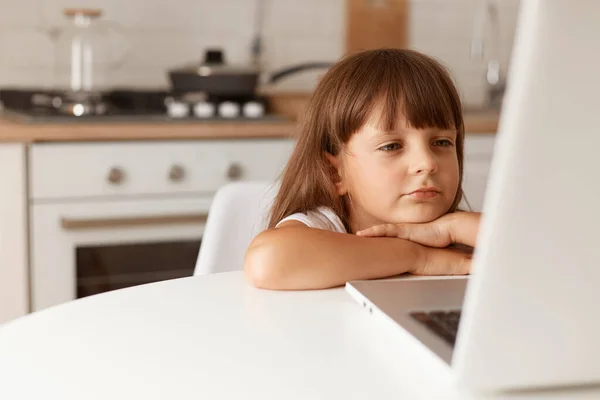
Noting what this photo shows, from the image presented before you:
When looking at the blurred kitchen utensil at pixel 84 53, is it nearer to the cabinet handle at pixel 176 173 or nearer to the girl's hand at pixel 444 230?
the cabinet handle at pixel 176 173

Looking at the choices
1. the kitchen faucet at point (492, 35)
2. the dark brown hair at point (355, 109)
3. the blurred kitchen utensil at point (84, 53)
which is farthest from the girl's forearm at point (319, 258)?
the kitchen faucet at point (492, 35)

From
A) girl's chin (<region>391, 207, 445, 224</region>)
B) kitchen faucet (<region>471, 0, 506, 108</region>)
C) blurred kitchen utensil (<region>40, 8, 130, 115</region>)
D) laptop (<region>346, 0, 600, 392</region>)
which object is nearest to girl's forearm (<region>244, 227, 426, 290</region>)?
girl's chin (<region>391, 207, 445, 224</region>)

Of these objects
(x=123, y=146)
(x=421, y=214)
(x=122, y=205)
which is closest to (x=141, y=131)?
(x=123, y=146)

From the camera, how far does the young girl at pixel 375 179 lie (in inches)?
38.6

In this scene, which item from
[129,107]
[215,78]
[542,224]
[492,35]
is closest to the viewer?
[542,224]

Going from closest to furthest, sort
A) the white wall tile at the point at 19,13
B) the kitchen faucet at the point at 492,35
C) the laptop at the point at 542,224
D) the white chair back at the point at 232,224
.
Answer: the laptop at the point at 542,224
the white chair back at the point at 232,224
the white wall tile at the point at 19,13
the kitchen faucet at the point at 492,35

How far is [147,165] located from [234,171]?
0.22 metres

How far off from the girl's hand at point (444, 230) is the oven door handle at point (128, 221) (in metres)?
1.16

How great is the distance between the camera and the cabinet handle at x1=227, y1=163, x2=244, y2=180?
2240mm

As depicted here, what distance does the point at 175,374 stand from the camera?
26.5 inches

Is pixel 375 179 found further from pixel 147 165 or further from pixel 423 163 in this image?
pixel 147 165

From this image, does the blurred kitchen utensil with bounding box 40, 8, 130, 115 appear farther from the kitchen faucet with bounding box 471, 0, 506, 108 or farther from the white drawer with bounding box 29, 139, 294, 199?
the kitchen faucet with bounding box 471, 0, 506, 108

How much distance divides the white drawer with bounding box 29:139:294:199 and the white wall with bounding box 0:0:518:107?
0.63 m

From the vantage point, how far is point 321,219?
121 centimetres
